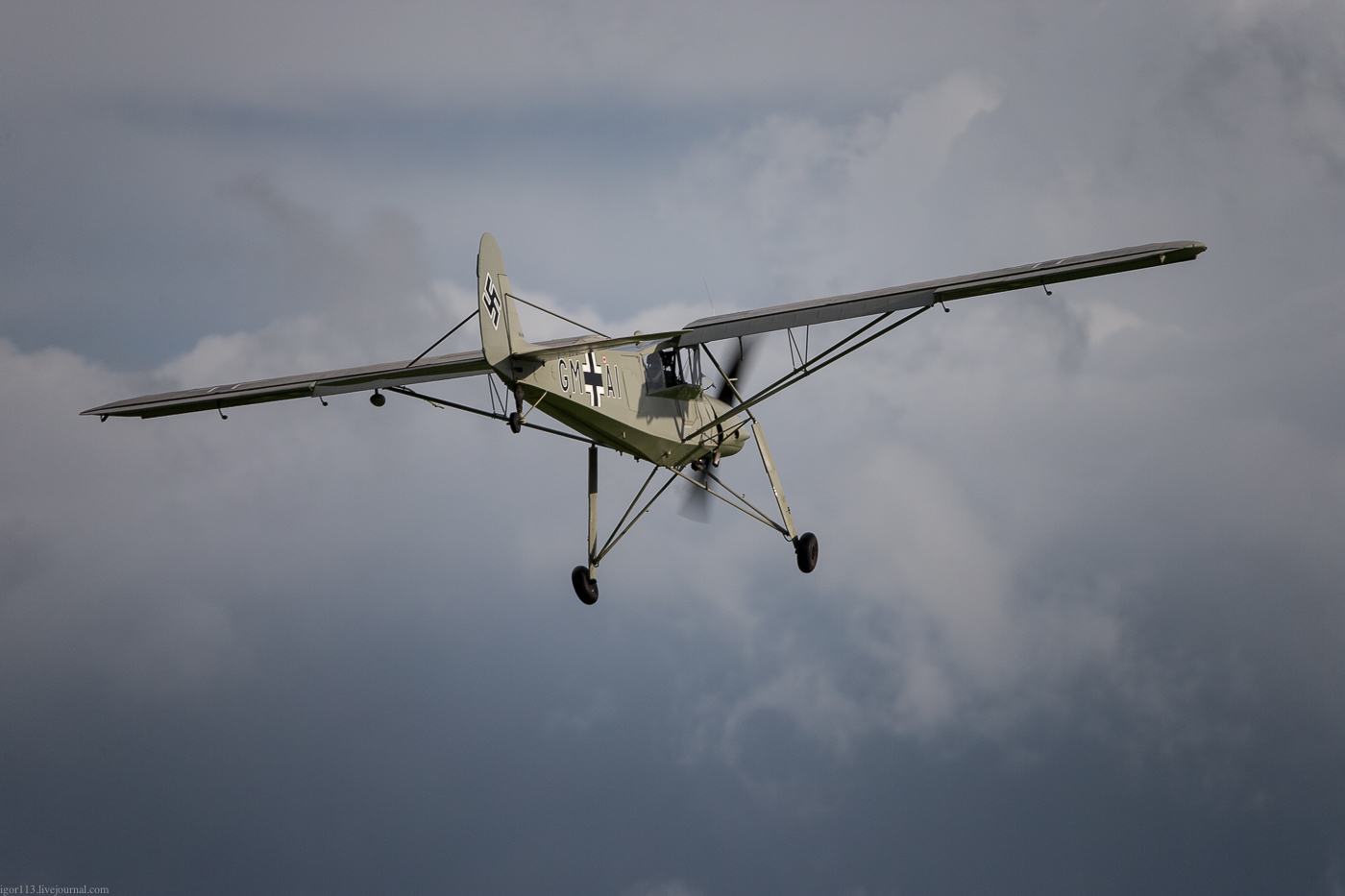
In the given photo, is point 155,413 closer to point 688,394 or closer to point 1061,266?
point 688,394

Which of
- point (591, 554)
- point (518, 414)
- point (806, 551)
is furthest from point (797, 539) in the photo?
point (518, 414)

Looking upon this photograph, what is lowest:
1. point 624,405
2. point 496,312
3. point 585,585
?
point 585,585

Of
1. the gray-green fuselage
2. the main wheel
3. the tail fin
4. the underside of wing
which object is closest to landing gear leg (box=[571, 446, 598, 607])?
the main wheel

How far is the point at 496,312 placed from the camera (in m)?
20.3

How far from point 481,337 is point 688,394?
5592 millimetres

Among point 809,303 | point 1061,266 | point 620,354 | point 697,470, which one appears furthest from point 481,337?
point 1061,266

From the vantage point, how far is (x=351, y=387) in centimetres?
2342

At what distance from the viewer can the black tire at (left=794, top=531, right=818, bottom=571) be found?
26.1 meters

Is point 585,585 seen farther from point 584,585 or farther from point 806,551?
point 806,551

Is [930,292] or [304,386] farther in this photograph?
[304,386]

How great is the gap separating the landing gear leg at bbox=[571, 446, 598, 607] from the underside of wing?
311cm

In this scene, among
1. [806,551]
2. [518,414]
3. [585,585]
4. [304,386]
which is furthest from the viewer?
[806,551]

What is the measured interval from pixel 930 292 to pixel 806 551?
731cm

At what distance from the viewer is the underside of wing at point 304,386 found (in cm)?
2264
